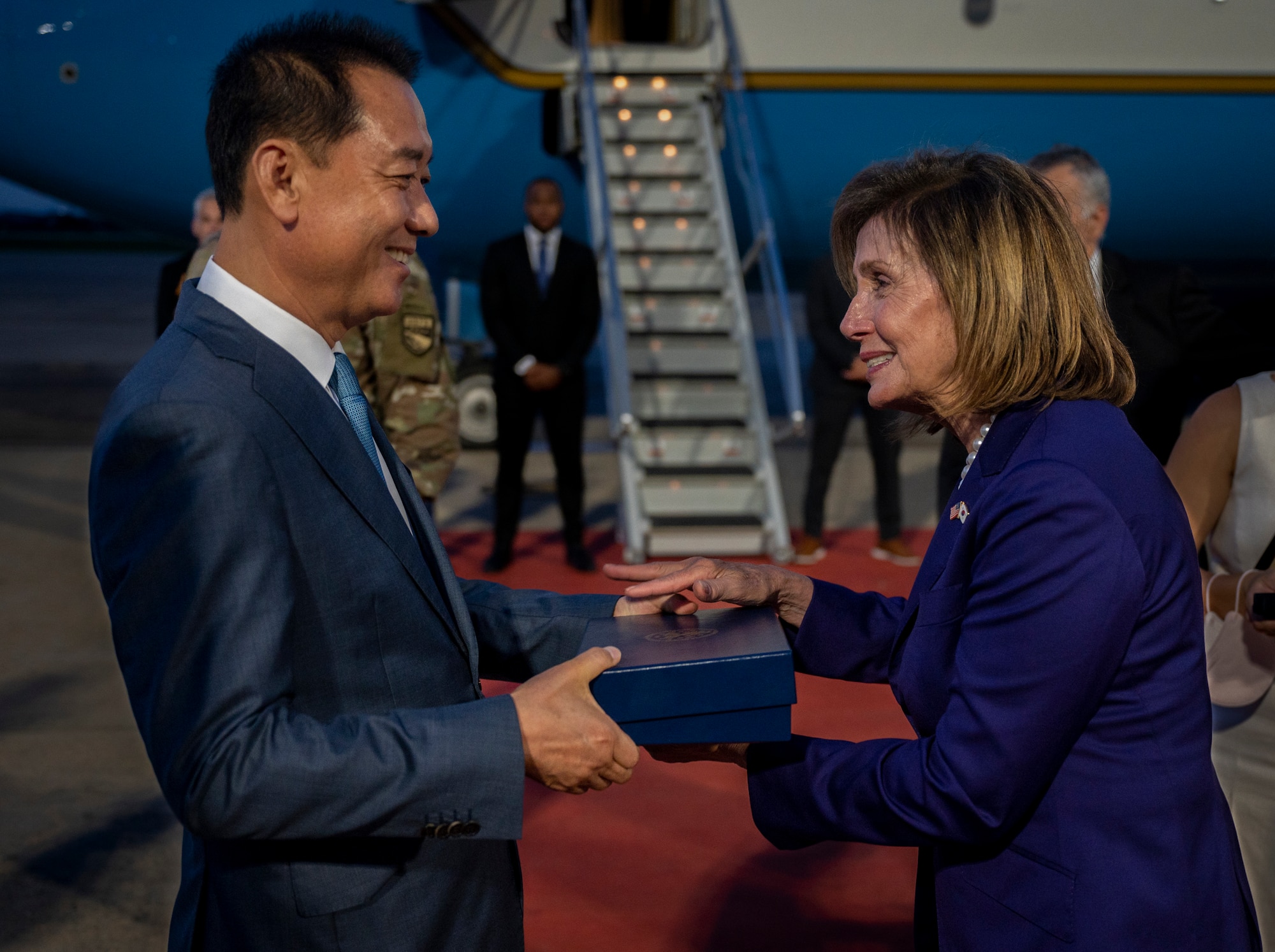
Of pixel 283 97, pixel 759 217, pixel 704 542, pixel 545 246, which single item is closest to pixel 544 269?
pixel 545 246

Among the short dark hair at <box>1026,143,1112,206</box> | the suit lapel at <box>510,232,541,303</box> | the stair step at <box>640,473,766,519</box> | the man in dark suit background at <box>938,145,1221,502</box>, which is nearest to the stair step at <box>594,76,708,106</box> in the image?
the suit lapel at <box>510,232,541,303</box>

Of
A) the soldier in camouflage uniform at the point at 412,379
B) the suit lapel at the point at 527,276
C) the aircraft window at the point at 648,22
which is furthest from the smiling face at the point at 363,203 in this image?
the aircraft window at the point at 648,22

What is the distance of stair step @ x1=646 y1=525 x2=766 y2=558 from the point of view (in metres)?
6.60

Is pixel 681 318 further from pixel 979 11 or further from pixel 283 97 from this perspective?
pixel 283 97

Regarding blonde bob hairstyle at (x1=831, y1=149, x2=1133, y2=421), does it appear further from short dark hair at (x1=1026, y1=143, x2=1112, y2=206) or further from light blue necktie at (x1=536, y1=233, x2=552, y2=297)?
light blue necktie at (x1=536, y1=233, x2=552, y2=297)

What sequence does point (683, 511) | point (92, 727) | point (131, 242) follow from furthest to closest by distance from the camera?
1. point (131, 242)
2. point (683, 511)
3. point (92, 727)

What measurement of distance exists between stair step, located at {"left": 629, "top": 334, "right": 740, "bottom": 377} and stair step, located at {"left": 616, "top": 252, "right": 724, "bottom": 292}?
0.37 metres

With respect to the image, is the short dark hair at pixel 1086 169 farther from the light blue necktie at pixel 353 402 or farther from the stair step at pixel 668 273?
the stair step at pixel 668 273

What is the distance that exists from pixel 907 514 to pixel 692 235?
2.40 metres

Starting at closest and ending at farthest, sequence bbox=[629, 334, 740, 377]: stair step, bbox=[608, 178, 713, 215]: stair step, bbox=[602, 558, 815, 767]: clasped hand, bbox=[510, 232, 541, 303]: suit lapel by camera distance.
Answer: bbox=[602, 558, 815, 767]: clasped hand < bbox=[510, 232, 541, 303]: suit lapel < bbox=[629, 334, 740, 377]: stair step < bbox=[608, 178, 713, 215]: stair step

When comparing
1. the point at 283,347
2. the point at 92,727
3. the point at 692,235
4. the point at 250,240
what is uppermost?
the point at 250,240

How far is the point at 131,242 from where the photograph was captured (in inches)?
1328

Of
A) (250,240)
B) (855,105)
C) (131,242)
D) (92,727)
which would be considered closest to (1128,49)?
(855,105)

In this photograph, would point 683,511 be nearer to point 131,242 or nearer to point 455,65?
point 455,65
